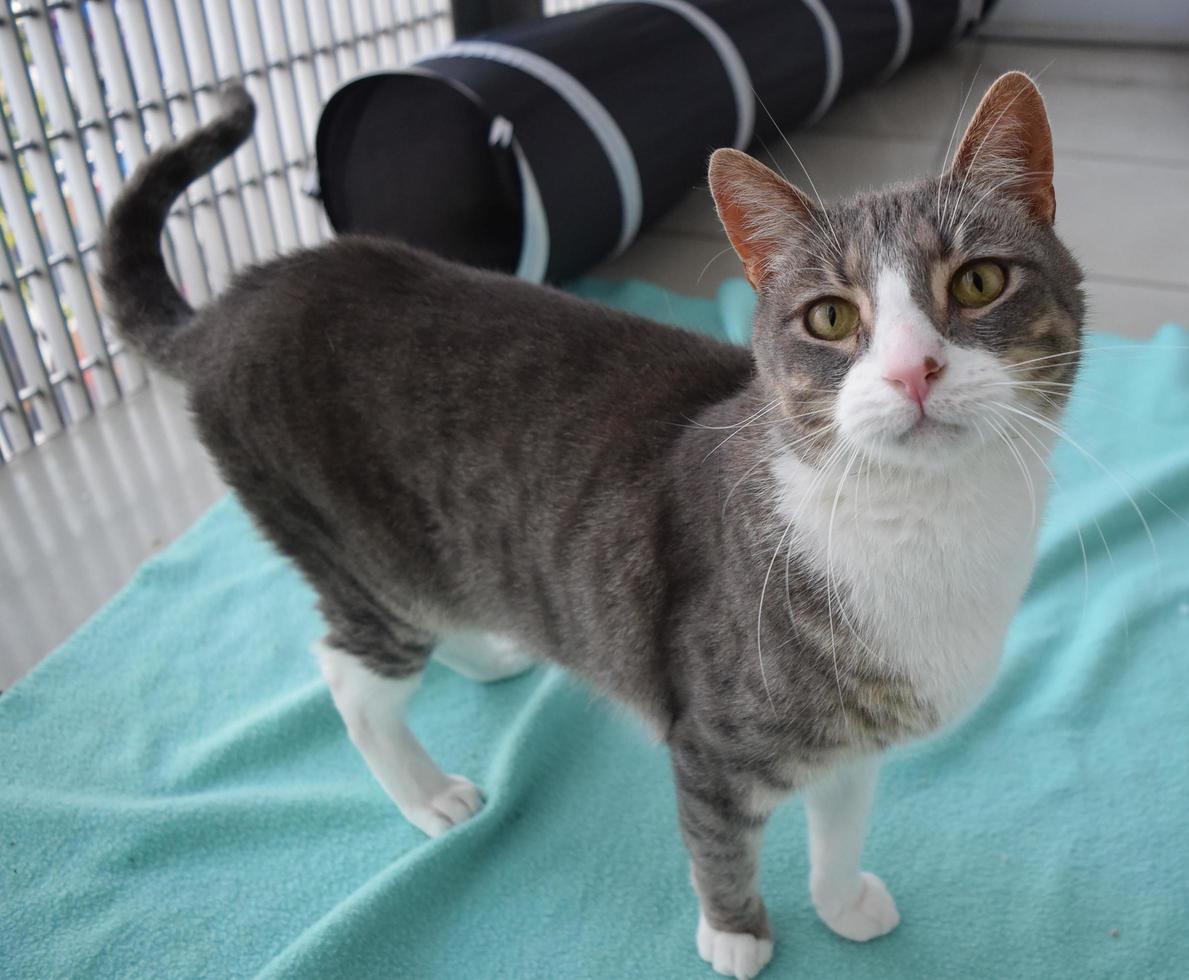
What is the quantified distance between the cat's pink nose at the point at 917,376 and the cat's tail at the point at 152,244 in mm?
814

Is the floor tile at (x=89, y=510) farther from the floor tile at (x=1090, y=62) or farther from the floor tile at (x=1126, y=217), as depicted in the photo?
the floor tile at (x=1090, y=62)

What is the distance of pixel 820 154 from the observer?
2904mm

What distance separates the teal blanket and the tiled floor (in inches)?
6.8

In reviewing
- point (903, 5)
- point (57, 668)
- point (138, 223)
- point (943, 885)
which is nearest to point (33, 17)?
point (138, 223)

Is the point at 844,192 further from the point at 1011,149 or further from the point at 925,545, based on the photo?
the point at 925,545

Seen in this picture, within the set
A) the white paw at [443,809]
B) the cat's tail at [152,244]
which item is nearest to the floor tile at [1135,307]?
the white paw at [443,809]

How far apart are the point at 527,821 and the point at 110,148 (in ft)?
4.47

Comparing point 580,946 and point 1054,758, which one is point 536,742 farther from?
point 1054,758

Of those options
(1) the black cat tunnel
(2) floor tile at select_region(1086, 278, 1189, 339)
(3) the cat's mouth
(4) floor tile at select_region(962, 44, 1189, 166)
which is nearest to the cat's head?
(3) the cat's mouth

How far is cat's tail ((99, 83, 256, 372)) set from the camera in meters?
1.22

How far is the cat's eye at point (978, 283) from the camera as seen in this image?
0.83 meters

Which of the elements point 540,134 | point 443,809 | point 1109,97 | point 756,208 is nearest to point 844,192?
point 540,134

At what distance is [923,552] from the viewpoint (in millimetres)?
896

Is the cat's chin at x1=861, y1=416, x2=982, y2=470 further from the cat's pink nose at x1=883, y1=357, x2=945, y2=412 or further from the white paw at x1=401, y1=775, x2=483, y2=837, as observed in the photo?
the white paw at x1=401, y1=775, x2=483, y2=837
